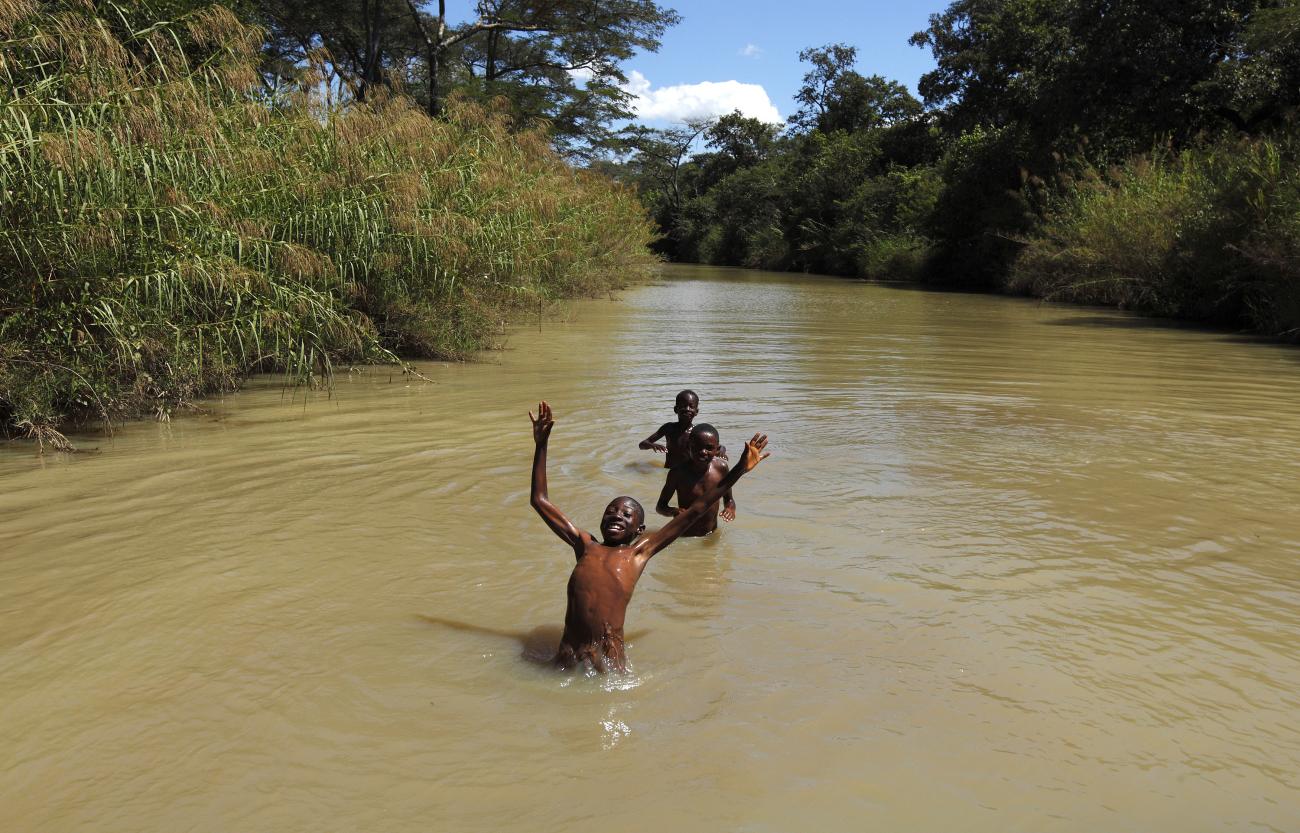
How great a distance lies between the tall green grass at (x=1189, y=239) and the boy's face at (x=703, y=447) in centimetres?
1319

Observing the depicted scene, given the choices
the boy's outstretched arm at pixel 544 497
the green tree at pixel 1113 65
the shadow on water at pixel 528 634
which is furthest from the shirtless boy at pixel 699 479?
the green tree at pixel 1113 65

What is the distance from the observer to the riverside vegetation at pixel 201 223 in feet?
22.0

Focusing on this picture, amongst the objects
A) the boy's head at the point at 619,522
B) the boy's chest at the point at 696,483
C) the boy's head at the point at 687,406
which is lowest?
the boy's chest at the point at 696,483

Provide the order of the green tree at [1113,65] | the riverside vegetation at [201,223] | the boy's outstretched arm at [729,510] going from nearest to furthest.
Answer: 1. the boy's outstretched arm at [729,510]
2. the riverside vegetation at [201,223]
3. the green tree at [1113,65]

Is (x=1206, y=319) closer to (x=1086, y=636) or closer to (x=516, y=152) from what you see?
(x=516, y=152)

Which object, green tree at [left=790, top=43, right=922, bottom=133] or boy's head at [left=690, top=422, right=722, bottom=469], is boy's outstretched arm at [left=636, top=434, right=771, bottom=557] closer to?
boy's head at [left=690, top=422, right=722, bottom=469]

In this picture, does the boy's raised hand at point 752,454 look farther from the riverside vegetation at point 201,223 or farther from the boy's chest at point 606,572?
the riverside vegetation at point 201,223

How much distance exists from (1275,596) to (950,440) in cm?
359

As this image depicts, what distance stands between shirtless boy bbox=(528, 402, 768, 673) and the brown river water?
0.12 metres

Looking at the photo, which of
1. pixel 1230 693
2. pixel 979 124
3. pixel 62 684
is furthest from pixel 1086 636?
pixel 979 124

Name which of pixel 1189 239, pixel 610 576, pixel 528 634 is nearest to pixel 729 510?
pixel 528 634

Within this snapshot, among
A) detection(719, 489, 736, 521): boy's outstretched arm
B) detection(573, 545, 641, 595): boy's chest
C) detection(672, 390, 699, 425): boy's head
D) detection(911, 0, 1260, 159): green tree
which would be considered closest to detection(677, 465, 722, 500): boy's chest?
detection(719, 489, 736, 521): boy's outstretched arm

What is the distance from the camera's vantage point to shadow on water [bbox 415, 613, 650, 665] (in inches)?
166

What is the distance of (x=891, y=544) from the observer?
5629 mm
